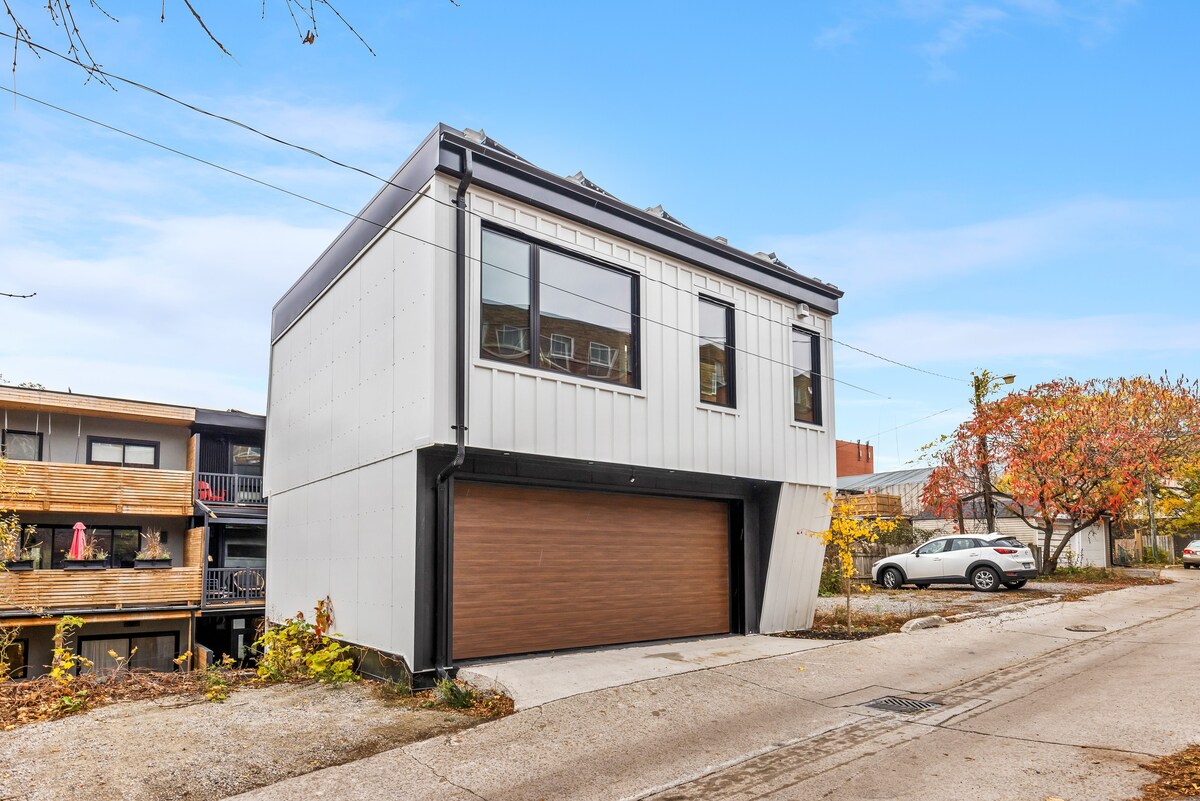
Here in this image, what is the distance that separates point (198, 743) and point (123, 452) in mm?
21536

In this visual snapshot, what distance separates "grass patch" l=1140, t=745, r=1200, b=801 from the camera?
521 centimetres

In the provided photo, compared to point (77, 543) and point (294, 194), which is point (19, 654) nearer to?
point (77, 543)

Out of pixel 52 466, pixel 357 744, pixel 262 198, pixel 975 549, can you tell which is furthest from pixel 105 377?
pixel 975 549

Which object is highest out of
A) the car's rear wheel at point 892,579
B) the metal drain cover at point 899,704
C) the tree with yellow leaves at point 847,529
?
the tree with yellow leaves at point 847,529

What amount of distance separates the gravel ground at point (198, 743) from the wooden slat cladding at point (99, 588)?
14.9m

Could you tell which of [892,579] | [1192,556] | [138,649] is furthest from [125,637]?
[1192,556]

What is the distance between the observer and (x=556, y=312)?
1017 cm

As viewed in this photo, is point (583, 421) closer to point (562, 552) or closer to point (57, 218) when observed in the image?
point (562, 552)

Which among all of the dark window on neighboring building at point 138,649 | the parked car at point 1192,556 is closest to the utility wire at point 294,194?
the dark window on neighboring building at point 138,649

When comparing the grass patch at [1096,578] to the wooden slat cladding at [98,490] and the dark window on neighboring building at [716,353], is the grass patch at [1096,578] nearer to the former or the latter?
the dark window on neighboring building at [716,353]

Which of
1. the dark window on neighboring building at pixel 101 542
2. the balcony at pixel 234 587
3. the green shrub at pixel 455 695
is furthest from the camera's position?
the balcony at pixel 234 587

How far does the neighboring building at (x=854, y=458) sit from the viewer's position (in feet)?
205

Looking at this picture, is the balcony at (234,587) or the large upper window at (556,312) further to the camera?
the balcony at (234,587)

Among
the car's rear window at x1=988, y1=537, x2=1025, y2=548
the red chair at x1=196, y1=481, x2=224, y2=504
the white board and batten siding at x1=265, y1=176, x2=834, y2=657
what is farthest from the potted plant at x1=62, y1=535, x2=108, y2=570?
the car's rear window at x1=988, y1=537, x2=1025, y2=548
